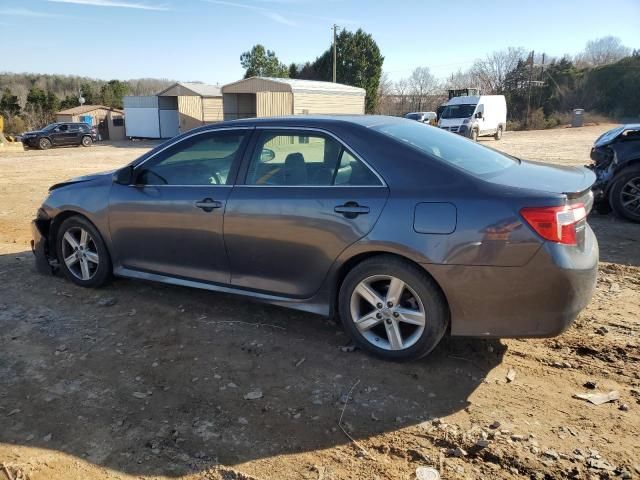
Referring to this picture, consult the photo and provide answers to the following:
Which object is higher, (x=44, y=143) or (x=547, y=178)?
(x=44, y=143)

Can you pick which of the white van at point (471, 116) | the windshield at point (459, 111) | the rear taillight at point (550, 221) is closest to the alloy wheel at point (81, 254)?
the rear taillight at point (550, 221)

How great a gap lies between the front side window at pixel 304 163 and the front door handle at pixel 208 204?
30cm

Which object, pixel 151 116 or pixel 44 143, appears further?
pixel 151 116

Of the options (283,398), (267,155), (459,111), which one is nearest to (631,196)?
(267,155)

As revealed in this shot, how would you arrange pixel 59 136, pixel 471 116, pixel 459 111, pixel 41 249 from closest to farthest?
pixel 41 249
pixel 471 116
pixel 459 111
pixel 59 136

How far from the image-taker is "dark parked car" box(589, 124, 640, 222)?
7883mm

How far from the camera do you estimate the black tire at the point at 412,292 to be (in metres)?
3.33

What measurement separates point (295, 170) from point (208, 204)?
77cm

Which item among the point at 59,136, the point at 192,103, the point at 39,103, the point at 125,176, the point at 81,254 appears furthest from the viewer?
the point at 39,103

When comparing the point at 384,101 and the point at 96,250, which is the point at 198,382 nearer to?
the point at 96,250

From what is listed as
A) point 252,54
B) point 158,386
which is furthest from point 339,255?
point 252,54

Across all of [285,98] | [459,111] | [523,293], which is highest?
[285,98]

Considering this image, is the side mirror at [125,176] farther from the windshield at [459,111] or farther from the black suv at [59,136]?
the black suv at [59,136]

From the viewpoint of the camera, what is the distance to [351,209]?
3.51 m
